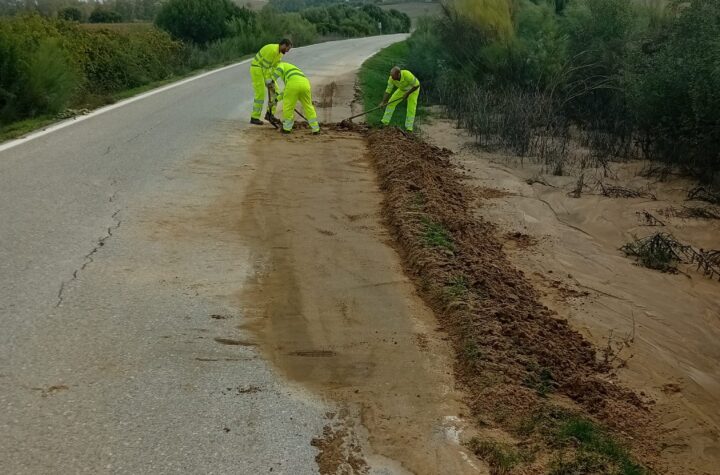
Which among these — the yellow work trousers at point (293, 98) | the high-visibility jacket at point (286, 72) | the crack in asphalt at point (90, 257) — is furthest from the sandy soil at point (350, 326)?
the high-visibility jacket at point (286, 72)

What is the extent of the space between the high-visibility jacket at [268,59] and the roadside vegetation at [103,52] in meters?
3.61

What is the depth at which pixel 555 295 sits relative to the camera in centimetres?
706

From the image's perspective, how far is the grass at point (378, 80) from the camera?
15539 millimetres

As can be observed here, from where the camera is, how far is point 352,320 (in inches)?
215

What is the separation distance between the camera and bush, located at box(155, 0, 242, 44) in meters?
33.2

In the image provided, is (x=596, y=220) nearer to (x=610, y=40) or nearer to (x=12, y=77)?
(x=610, y=40)

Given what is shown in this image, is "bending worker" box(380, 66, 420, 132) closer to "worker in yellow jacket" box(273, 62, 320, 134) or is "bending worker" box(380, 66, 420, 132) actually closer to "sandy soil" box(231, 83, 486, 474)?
"worker in yellow jacket" box(273, 62, 320, 134)

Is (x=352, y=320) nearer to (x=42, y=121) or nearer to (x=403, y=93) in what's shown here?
(x=42, y=121)

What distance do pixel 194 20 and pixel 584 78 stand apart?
73.3ft

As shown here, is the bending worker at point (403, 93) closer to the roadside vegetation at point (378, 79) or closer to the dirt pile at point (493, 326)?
the roadside vegetation at point (378, 79)

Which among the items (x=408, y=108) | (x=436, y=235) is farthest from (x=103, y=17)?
(x=436, y=235)

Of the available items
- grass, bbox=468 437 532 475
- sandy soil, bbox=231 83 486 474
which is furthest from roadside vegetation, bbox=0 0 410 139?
grass, bbox=468 437 532 475

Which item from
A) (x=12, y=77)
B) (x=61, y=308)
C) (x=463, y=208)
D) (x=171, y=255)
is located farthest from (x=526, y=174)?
(x=12, y=77)

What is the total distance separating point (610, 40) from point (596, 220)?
8.13 meters
